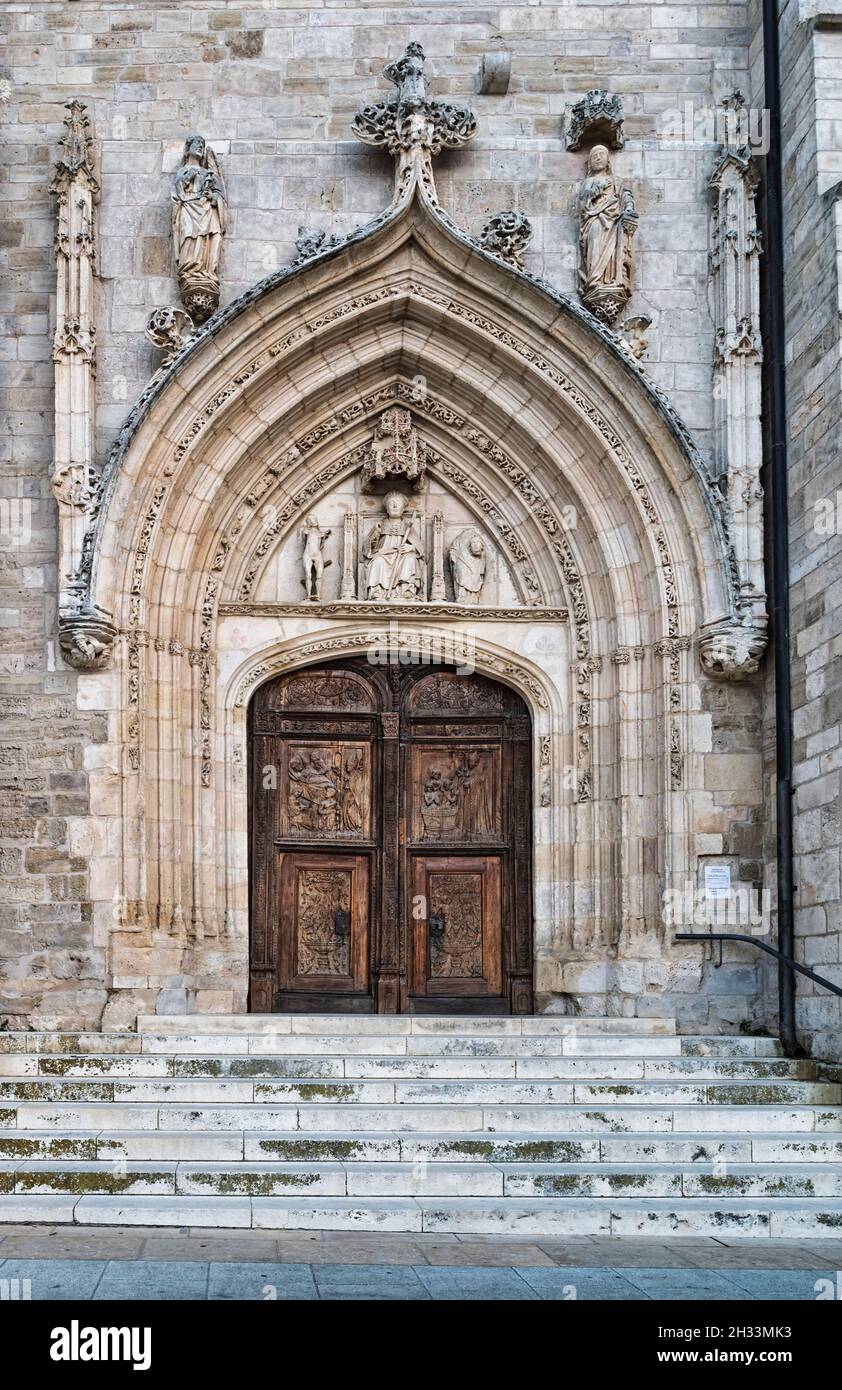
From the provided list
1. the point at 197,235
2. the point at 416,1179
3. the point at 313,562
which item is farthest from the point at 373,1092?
the point at 197,235

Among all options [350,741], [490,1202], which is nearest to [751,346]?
[350,741]

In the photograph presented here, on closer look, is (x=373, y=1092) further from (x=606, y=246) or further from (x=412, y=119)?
(x=412, y=119)

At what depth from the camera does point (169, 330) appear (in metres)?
11.2

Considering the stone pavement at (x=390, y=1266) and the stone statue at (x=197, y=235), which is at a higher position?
the stone statue at (x=197, y=235)

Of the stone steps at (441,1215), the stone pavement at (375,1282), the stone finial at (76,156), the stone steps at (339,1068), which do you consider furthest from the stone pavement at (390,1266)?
the stone finial at (76,156)

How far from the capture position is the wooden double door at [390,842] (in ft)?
38.4

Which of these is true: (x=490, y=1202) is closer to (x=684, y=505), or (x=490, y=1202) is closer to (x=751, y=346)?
(x=684, y=505)

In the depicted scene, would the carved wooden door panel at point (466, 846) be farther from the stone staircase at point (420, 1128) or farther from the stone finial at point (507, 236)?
the stone finial at point (507, 236)

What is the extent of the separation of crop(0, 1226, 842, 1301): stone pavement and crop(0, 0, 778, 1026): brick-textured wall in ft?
15.8

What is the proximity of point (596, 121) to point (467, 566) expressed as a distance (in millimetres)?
3117

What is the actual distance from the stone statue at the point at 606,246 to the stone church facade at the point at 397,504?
36mm

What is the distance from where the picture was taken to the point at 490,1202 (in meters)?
7.47
